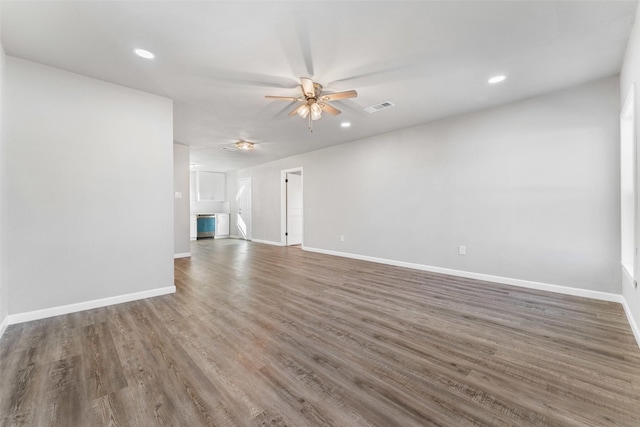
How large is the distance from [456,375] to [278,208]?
664cm

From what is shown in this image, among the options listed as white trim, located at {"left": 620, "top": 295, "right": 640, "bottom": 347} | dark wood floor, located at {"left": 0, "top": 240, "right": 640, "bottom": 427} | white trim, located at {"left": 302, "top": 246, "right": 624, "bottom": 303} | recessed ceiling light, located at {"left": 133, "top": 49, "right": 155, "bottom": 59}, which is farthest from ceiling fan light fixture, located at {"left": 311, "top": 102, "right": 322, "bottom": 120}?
white trim, located at {"left": 620, "top": 295, "right": 640, "bottom": 347}

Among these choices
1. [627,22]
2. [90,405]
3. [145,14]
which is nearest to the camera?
[90,405]

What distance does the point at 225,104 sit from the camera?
3719 mm

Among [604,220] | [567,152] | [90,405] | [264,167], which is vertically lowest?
[90,405]

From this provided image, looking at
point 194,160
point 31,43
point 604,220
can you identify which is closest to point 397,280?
point 604,220

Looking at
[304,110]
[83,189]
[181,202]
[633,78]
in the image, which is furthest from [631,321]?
[181,202]

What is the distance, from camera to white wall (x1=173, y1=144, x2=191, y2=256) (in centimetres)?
614

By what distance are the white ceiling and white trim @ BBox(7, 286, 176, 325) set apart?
8.34 feet

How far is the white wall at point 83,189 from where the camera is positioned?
2605 mm

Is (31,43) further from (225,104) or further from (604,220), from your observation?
(604,220)

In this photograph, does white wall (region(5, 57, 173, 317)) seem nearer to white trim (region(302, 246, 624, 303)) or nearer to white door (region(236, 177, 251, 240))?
white trim (region(302, 246, 624, 303))

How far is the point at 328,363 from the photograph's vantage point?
6.22 feet

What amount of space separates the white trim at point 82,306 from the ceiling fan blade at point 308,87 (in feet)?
10.0

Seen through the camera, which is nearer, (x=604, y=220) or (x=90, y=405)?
(x=90, y=405)
